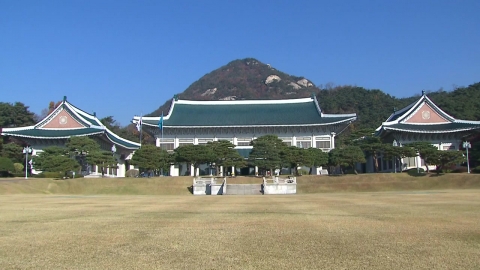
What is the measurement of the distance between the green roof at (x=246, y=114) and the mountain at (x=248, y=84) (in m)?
83.4

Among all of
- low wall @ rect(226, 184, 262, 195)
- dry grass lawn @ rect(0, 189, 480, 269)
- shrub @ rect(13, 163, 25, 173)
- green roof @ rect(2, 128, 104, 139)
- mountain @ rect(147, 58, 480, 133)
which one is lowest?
low wall @ rect(226, 184, 262, 195)

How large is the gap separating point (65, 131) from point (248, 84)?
117m

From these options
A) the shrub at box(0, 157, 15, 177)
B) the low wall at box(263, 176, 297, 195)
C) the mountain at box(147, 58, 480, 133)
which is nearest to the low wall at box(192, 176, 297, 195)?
the low wall at box(263, 176, 297, 195)

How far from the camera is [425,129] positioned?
169 feet

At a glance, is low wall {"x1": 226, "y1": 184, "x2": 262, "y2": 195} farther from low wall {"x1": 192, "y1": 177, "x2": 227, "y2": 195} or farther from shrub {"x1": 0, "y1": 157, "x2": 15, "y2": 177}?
shrub {"x1": 0, "y1": 157, "x2": 15, "y2": 177}

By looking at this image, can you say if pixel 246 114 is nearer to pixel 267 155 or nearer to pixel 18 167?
pixel 267 155

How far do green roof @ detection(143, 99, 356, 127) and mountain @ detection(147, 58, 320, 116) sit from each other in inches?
3284

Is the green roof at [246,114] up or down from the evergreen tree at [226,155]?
up

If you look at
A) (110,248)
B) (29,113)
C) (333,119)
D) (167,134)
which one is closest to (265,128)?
(333,119)

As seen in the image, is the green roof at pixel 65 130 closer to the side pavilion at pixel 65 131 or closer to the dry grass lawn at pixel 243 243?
the side pavilion at pixel 65 131

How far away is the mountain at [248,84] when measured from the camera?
155 meters

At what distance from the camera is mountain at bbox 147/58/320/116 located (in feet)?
509

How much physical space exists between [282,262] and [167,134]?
52.9m

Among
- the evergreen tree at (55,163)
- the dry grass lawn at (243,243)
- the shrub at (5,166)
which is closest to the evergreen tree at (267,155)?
the evergreen tree at (55,163)
